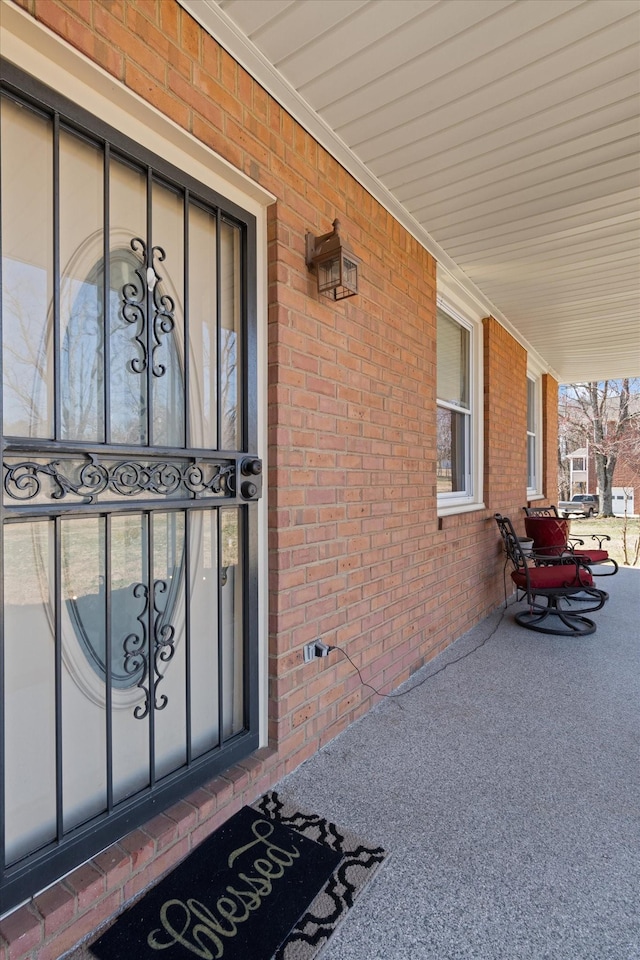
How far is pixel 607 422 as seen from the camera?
15.1 m

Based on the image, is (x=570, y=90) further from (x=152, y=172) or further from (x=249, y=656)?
(x=249, y=656)

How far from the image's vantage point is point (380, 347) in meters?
2.54

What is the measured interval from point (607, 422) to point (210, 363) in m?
16.5

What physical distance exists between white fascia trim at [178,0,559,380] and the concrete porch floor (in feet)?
8.88

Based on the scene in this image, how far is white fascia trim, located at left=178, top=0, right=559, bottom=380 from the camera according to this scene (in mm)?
1519

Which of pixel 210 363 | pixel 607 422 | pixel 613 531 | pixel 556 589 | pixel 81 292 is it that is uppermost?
pixel 607 422

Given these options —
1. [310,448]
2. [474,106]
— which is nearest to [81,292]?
[310,448]

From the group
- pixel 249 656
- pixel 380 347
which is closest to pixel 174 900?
pixel 249 656

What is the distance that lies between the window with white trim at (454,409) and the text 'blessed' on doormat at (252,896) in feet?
8.34

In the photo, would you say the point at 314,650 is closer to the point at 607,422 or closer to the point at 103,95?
the point at 103,95

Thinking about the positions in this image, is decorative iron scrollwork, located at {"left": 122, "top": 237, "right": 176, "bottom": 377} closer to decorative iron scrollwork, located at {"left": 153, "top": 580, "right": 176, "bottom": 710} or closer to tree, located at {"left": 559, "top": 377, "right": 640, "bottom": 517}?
decorative iron scrollwork, located at {"left": 153, "top": 580, "right": 176, "bottom": 710}

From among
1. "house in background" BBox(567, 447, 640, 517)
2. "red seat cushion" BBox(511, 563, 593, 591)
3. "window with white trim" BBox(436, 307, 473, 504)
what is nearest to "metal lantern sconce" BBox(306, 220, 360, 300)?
"window with white trim" BBox(436, 307, 473, 504)

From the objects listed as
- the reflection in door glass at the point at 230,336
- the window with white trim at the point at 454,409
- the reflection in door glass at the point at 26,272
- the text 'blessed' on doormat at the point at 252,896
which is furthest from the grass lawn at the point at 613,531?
the reflection in door glass at the point at 26,272

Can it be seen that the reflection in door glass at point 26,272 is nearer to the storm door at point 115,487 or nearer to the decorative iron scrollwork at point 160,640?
the storm door at point 115,487
